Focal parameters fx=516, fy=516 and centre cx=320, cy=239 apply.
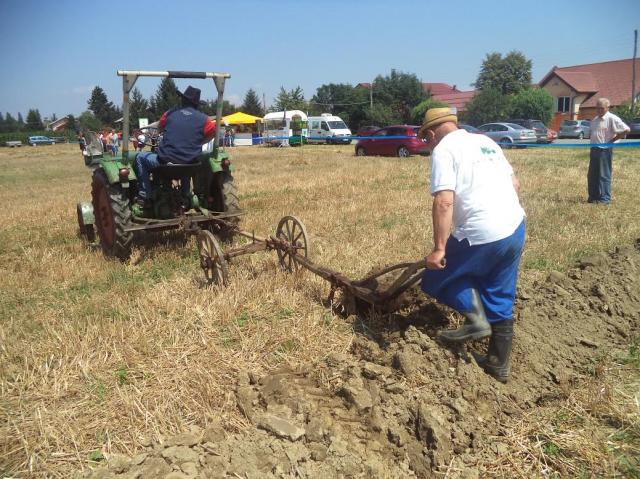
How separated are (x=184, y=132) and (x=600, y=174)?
668 centimetres

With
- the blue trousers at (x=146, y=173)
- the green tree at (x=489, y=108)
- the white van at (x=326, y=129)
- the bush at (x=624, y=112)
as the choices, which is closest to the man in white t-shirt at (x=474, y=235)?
the blue trousers at (x=146, y=173)

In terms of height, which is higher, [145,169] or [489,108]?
[489,108]

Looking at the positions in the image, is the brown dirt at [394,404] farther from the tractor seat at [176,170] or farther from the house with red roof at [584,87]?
the house with red roof at [584,87]

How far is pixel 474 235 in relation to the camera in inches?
120

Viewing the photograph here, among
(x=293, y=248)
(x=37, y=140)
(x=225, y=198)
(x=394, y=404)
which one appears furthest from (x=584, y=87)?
(x=37, y=140)

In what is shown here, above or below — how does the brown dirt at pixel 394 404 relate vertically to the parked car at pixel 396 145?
below

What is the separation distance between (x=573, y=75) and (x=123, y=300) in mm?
57381

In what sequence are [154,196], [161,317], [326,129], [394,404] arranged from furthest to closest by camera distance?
[326,129] < [154,196] < [161,317] < [394,404]

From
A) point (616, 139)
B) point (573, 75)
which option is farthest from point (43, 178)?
point (573, 75)

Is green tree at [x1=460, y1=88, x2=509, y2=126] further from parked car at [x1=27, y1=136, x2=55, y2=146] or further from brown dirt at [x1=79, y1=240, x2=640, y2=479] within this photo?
parked car at [x1=27, y1=136, x2=55, y2=146]

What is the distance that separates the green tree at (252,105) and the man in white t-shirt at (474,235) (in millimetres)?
65802

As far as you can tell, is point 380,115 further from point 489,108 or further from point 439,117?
point 439,117

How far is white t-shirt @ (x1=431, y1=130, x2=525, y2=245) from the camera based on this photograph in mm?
2988

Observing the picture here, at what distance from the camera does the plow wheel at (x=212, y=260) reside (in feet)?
15.3
